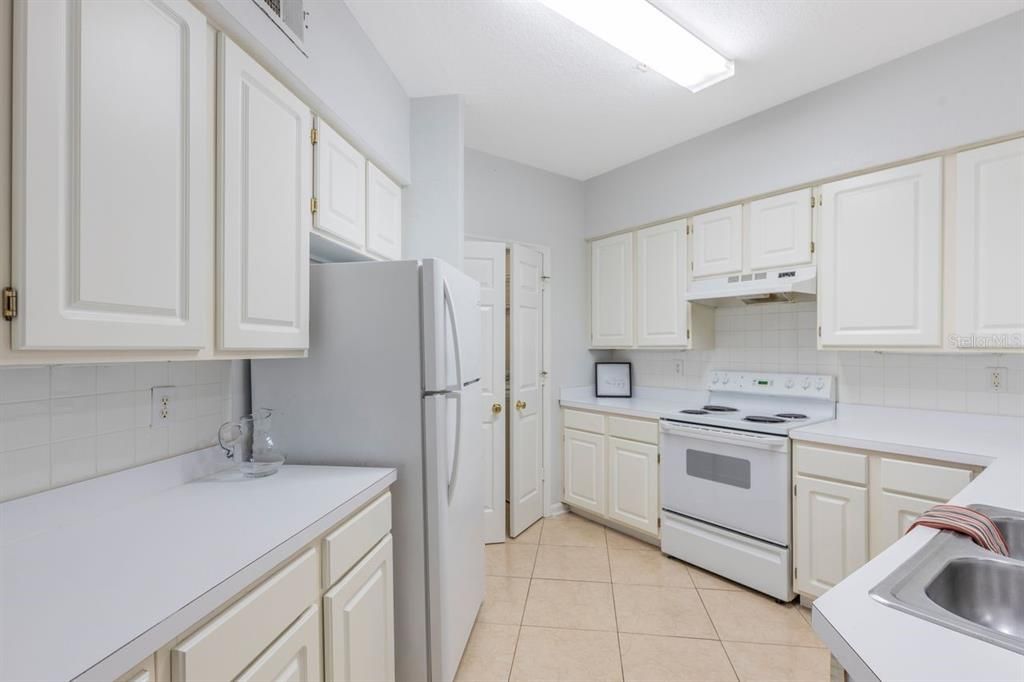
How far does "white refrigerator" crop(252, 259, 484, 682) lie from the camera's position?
1.66m

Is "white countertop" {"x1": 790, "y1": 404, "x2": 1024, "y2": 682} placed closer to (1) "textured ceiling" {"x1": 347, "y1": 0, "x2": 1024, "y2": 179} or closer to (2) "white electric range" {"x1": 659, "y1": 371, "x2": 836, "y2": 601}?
(2) "white electric range" {"x1": 659, "y1": 371, "x2": 836, "y2": 601}

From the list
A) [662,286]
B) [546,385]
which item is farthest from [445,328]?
[662,286]

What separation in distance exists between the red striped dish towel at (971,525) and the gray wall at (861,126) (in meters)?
1.83

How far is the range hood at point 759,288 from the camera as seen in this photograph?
2488 mm

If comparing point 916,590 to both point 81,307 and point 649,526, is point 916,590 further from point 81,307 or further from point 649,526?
point 649,526

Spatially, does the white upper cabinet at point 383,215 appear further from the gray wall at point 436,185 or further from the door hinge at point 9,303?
the door hinge at point 9,303

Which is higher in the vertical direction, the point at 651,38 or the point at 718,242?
the point at 651,38

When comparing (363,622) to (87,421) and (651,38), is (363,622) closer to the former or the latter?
(87,421)

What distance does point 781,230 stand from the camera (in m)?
2.65

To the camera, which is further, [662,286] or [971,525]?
[662,286]

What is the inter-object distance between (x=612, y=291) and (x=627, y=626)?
226 centimetres

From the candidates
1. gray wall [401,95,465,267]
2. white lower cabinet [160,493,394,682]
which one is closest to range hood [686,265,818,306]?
gray wall [401,95,465,267]

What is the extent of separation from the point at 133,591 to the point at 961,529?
161 cm

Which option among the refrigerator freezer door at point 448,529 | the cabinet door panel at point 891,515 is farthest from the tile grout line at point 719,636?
the refrigerator freezer door at point 448,529
